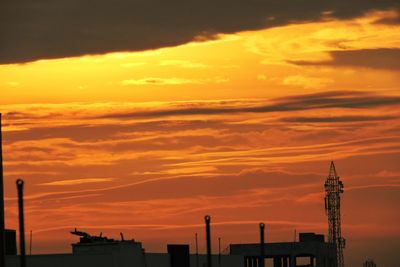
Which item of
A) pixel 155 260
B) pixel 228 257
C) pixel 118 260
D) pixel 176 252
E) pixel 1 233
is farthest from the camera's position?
pixel 228 257

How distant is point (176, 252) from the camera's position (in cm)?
16300

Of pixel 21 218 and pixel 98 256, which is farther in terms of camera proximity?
pixel 98 256

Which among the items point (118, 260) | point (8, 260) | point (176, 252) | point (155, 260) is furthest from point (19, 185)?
point (176, 252)

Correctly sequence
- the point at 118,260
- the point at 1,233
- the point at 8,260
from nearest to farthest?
the point at 1,233, the point at 8,260, the point at 118,260

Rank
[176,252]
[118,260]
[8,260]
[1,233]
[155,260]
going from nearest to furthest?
1. [1,233]
2. [8,260]
3. [118,260]
4. [155,260]
5. [176,252]

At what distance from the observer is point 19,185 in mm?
71375

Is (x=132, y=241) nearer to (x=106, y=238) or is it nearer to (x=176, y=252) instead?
(x=106, y=238)

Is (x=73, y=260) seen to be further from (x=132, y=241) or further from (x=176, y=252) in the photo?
(x=176, y=252)

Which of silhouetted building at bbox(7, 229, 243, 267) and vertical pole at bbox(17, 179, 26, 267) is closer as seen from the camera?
vertical pole at bbox(17, 179, 26, 267)

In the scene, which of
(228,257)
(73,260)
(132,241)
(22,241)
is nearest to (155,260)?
(132,241)

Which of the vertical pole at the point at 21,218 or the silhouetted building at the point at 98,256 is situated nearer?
the vertical pole at the point at 21,218

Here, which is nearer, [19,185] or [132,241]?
[19,185]

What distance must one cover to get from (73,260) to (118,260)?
5.83 meters

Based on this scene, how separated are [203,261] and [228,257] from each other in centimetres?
1598
